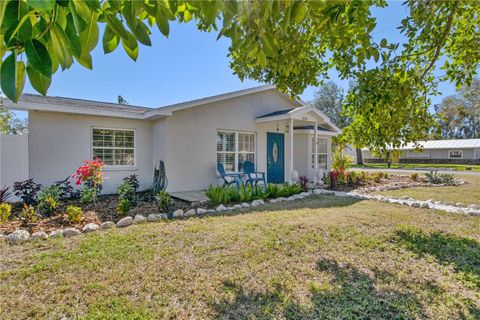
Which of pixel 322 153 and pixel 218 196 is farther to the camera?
pixel 322 153

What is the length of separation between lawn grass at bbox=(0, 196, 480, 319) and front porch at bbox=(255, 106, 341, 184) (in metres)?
5.91

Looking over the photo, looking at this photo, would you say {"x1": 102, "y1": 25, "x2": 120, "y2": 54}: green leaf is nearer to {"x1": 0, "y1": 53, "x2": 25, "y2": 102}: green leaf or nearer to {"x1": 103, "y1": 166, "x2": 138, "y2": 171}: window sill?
{"x1": 0, "y1": 53, "x2": 25, "y2": 102}: green leaf

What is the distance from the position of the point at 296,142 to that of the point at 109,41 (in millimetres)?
13388

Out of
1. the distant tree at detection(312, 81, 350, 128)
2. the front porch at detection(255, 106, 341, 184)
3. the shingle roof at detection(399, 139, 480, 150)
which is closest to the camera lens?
the front porch at detection(255, 106, 341, 184)

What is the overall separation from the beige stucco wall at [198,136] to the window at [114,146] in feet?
2.98

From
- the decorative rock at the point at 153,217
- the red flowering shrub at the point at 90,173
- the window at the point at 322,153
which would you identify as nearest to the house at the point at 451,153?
the window at the point at 322,153

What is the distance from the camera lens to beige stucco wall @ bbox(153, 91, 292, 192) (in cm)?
931

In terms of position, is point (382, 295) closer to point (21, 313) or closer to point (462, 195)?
point (21, 313)

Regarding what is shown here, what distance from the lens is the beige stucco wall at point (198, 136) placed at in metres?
9.31

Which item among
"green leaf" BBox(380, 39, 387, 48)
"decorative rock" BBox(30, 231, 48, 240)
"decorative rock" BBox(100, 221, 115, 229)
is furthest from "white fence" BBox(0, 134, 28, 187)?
"green leaf" BBox(380, 39, 387, 48)

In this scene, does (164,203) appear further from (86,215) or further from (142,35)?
(142,35)

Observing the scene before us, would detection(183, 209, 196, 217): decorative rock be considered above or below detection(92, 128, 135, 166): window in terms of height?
below

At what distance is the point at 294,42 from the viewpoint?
128 inches

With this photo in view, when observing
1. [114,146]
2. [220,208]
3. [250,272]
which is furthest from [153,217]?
[114,146]
